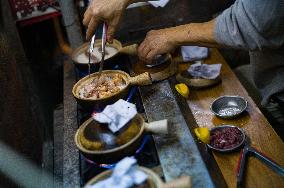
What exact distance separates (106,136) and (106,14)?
1448 mm

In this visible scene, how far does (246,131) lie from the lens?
3447mm

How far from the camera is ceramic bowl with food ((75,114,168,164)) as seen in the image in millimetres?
2355

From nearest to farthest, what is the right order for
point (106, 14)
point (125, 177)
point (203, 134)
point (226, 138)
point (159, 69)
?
point (125, 177)
point (203, 134)
point (226, 138)
point (106, 14)
point (159, 69)

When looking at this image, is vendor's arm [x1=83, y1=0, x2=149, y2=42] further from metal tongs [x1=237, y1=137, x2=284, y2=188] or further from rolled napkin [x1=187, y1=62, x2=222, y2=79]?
metal tongs [x1=237, y1=137, x2=284, y2=188]

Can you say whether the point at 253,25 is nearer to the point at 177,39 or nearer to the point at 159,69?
the point at 177,39

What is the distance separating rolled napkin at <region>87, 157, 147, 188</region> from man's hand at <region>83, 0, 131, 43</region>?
181 cm

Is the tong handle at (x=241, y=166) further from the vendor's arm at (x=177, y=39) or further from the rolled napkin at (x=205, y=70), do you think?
the rolled napkin at (x=205, y=70)

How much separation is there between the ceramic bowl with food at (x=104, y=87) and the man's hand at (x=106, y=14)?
40 cm

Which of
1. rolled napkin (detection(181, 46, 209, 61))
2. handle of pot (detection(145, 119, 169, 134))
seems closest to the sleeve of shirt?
handle of pot (detection(145, 119, 169, 134))

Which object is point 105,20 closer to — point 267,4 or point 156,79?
point 156,79

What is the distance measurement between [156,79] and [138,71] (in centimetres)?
36

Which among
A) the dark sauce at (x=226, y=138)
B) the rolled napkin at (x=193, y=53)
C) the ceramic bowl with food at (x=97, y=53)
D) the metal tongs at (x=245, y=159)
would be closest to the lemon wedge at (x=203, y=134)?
the dark sauce at (x=226, y=138)

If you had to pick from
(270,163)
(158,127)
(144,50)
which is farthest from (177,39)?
(270,163)

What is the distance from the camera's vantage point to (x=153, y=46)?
3600mm
